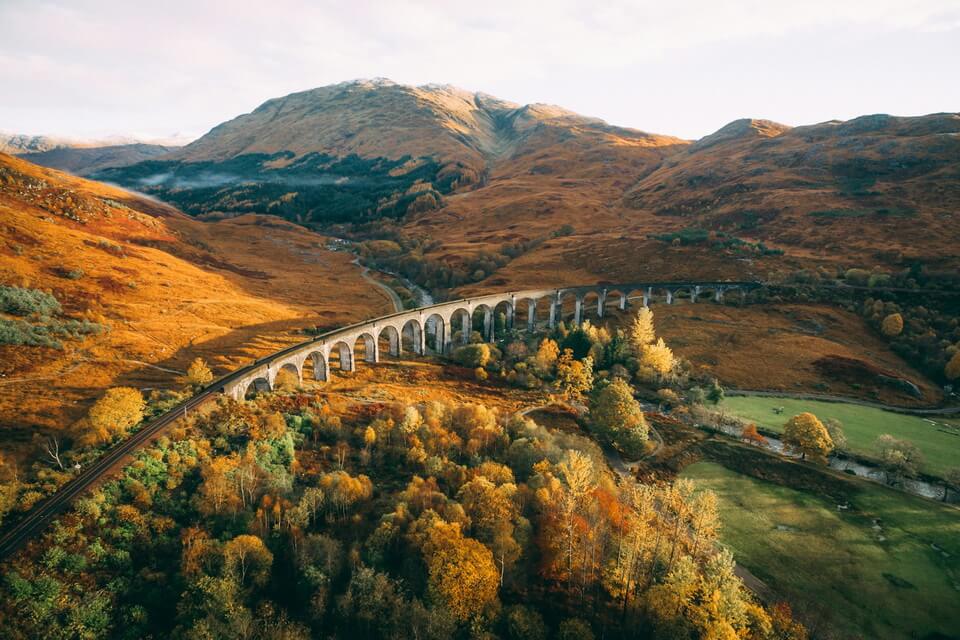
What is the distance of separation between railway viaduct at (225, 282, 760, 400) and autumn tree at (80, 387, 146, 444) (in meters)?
7.61

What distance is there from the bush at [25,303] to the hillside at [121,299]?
55.7 inches

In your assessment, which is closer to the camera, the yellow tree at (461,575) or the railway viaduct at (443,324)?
the yellow tree at (461,575)

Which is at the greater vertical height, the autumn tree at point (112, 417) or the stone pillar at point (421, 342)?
the autumn tree at point (112, 417)

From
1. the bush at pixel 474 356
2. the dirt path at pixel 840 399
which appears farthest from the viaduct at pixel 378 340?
the dirt path at pixel 840 399

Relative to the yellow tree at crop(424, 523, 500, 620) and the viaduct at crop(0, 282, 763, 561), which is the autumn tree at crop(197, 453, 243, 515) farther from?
the yellow tree at crop(424, 523, 500, 620)

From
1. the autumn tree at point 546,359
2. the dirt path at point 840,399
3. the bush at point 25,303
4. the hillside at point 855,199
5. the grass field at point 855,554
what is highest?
the hillside at point 855,199

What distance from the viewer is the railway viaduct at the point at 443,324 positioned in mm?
56375

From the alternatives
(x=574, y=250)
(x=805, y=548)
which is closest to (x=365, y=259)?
(x=574, y=250)

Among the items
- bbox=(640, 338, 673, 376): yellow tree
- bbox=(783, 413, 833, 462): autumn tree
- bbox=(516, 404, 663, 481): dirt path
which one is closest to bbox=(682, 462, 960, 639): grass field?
bbox=(783, 413, 833, 462): autumn tree

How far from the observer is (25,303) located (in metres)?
59.6

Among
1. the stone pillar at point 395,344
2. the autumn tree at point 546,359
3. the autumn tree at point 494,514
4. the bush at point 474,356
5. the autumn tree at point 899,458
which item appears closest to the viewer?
the autumn tree at point 494,514

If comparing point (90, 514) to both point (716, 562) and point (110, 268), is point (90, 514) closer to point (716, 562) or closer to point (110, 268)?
point (716, 562)

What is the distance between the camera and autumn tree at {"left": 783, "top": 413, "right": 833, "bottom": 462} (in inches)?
1793

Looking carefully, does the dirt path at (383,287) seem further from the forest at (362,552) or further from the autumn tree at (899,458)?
the autumn tree at (899,458)
